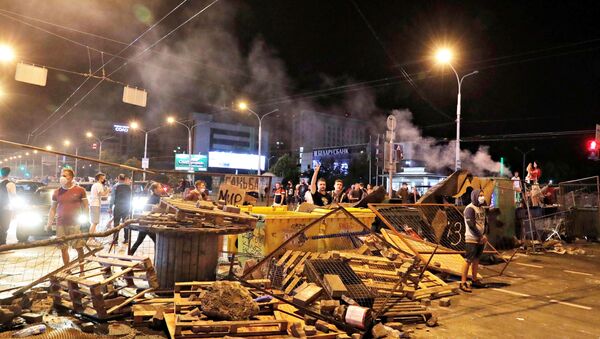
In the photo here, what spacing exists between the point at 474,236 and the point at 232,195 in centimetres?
544

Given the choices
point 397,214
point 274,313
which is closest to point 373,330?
point 274,313

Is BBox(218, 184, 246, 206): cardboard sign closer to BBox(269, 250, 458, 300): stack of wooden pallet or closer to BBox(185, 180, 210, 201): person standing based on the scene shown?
BBox(185, 180, 210, 201): person standing

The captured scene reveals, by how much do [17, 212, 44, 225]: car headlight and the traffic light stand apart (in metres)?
21.6

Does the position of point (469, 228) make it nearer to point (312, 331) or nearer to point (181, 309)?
point (312, 331)

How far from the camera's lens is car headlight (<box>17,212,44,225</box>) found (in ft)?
33.9

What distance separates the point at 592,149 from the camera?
17703 mm

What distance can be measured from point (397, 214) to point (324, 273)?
407 centimetres

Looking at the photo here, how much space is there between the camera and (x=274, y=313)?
513 centimetres

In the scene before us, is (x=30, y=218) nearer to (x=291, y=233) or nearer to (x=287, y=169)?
(x=291, y=233)

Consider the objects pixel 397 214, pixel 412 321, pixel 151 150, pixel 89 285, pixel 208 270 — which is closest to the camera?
pixel 89 285

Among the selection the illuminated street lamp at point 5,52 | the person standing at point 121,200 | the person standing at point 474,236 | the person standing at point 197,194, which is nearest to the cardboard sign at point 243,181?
the person standing at point 197,194

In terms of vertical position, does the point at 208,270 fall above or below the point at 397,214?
below

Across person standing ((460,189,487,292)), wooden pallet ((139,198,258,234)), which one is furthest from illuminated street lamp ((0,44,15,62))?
person standing ((460,189,487,292))

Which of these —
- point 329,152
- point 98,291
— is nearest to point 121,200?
point 98,291
